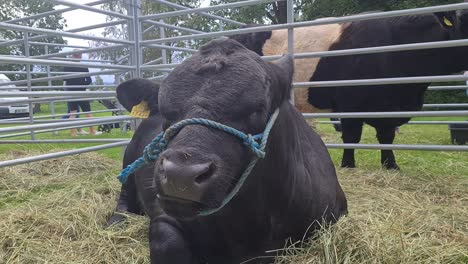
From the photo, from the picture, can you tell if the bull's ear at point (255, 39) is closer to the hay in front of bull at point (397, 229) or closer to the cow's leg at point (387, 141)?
the cow's leg at point (387, 141)

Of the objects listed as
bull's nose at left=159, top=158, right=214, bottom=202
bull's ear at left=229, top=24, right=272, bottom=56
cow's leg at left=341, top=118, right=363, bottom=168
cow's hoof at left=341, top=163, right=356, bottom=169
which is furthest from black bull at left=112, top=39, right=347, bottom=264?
bull's ear at left=229, top=24, right=272, bottom=56

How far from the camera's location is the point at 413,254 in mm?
2002

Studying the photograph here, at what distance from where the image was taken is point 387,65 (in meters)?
4.81

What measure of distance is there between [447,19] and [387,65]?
740mm

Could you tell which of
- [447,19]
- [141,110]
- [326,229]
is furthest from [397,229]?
[447,19]

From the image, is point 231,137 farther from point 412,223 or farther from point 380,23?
point 380,23

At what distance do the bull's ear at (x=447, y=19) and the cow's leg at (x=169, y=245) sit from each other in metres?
3.82

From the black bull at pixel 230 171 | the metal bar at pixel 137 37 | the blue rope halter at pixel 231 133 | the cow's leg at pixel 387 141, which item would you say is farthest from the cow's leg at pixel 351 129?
the blue rope halter at pixel 231 133

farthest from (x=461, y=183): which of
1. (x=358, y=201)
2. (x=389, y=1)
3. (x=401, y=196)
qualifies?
(x=389, y=1)

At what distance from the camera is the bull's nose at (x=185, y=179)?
1.36 m

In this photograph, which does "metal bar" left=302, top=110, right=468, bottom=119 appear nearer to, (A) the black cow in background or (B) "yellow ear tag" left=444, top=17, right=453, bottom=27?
(A) the black cow in background

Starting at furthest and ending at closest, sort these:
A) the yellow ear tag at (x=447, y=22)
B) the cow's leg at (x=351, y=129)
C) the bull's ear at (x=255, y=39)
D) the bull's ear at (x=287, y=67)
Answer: the bull's ear at (x=255, y=39)
the cow's leg at (x=351, y=129)
the yellow ear tag at (x=447, y=22)
the bull's ear at (x=287, y=67)

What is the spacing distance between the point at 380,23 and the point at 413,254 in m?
3.62

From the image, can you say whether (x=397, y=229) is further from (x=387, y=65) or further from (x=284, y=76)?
(x=387, y=65)
